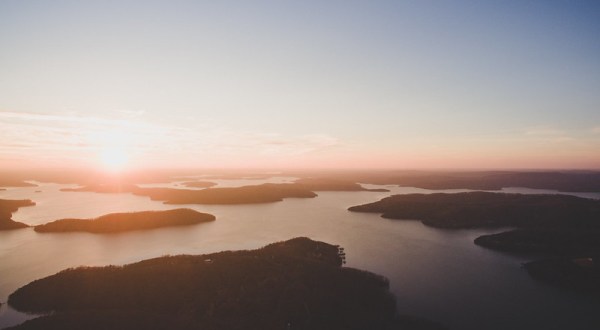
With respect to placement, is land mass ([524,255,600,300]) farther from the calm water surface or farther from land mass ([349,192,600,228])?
land mass ([349,192,600,228])

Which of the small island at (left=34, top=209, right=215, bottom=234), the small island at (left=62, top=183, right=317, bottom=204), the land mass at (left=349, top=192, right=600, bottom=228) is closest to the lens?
the small island at (left=34, top=209, right=215, bottom=234)

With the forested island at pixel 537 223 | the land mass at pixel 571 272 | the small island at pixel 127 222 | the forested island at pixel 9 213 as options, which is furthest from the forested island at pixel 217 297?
the forested island at pixel 9 213

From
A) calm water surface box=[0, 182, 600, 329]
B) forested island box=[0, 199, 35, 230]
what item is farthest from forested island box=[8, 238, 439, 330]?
forested island box=[0, 199, 35, 230]

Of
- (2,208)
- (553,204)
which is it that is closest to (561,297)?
(553,204)

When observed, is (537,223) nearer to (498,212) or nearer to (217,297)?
(498,212)

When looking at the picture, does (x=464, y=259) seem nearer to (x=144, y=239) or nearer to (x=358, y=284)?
(x=358, y=284)

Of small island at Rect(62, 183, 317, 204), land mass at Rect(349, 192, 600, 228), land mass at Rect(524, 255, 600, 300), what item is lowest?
land mass at Rect(524, 255, 600, 300)
